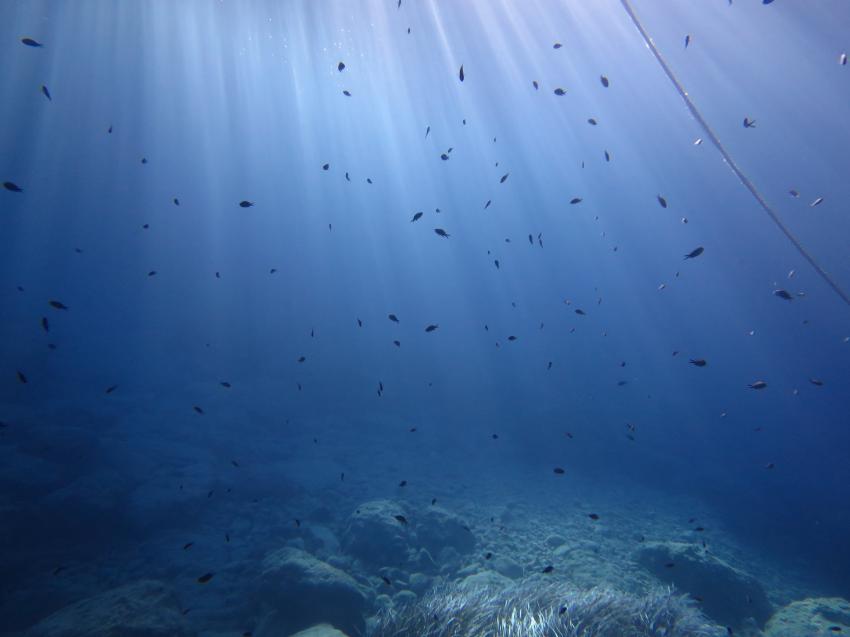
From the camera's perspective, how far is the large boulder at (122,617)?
17.1 ft

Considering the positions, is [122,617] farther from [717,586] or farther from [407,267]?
[407,267]

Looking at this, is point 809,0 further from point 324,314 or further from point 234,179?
point 234,179

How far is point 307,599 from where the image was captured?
7.02 metres

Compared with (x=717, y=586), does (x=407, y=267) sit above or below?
above

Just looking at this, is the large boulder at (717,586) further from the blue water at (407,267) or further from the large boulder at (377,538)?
the large boulder at (377,538)

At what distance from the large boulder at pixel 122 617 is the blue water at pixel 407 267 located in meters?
2.61

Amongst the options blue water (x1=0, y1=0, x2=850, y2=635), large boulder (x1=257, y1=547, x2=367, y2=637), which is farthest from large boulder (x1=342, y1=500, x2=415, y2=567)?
blue water (x1=0, y1=0, x2=850, y2=635)

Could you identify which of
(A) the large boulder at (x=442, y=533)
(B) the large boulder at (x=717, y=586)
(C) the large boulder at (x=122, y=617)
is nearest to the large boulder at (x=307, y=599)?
(C) the large boulder at (x=122, y=617)

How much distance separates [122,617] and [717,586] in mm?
12108

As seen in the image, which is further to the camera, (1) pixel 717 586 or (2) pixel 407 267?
(2) pixel 407 267

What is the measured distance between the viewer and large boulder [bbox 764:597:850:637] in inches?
319

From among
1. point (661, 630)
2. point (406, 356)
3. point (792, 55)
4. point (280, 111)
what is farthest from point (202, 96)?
point (661, 630)

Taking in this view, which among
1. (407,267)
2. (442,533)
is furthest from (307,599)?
(407,267)

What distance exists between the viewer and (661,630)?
615cm
